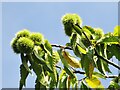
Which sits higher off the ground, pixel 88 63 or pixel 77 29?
pixel 77 29

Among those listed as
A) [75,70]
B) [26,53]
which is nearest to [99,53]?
[75,70]

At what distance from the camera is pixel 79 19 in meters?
1.46

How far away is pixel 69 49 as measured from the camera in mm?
1451

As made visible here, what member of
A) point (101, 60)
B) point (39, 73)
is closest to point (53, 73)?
point (39, 73)

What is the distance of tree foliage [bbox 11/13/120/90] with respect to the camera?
1.38 m

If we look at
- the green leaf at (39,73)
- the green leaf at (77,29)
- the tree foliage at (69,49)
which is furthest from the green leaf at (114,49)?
the green leaf at (39,73)

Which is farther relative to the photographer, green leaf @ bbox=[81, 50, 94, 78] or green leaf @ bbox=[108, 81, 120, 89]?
green leaf @ bbox=[108, 81, 120, 89]

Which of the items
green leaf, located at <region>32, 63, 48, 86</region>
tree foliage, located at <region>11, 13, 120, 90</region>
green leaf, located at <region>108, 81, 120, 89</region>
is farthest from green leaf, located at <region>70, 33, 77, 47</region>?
green leaf, located at <region>108, 81, 120, 89</region>

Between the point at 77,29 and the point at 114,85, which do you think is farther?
the point at 114,85

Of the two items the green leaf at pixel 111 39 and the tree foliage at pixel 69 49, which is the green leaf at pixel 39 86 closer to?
the tree foliage at pixel 69 49

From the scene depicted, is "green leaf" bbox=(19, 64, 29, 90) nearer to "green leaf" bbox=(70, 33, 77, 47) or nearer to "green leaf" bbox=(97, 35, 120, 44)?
"green leaf" bbox=(70, 33, 77, 47)

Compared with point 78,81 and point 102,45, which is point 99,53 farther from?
point 78,81

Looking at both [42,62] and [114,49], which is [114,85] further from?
[42,62]

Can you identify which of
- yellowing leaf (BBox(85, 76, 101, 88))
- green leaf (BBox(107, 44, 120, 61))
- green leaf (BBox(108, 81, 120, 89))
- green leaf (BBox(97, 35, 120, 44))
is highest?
green leaf (BBox(97, 35, 120, 44))
